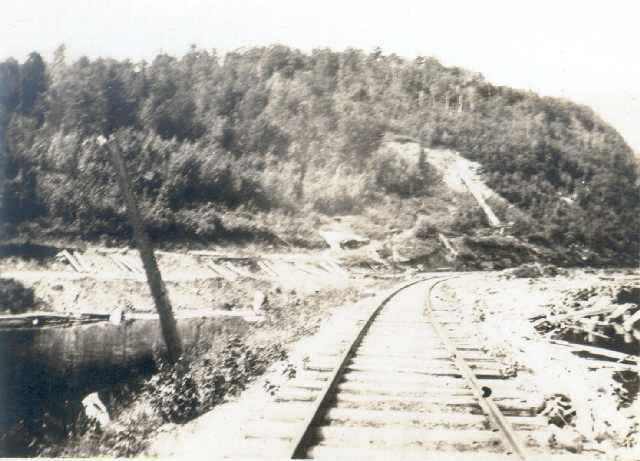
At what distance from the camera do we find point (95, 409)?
6008 mm

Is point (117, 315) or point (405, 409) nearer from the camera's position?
point (405, 409)

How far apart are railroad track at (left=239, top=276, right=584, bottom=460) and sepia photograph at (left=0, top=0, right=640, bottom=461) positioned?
3.9 inches

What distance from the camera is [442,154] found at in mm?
8000

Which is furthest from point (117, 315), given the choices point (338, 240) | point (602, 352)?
point (602, 352)

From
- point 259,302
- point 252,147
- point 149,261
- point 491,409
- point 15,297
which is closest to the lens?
point 491,409

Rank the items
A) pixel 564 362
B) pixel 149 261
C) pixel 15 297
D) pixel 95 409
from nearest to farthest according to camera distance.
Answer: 1. pixel 564 362
2. pixel 95 409
3. pixel 15 297
4. pixel 149 261

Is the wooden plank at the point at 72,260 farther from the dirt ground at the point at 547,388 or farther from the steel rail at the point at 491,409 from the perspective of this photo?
the steel rail at the point at 491,409

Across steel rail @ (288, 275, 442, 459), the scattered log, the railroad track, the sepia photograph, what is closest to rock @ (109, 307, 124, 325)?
the sepia photograph

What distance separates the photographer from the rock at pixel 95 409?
559 cm

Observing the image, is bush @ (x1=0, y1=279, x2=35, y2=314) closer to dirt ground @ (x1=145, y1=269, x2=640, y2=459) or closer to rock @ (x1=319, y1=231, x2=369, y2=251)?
dirt ground @ (x1=145, y1=269, x2=640, y2=459)

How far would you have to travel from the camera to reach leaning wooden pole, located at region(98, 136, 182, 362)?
630cm

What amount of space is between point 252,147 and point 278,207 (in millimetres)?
955

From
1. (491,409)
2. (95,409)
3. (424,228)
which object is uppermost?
(424,228)

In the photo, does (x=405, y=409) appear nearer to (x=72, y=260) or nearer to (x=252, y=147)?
(x=252, y=147)
